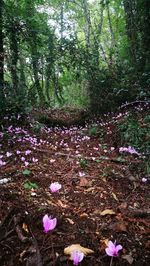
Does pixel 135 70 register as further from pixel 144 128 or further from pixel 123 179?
pixel 123 179

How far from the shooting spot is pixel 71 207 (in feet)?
9.61

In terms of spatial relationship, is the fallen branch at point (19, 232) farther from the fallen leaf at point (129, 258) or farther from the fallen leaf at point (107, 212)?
the fallen leaf at point (107, 212)

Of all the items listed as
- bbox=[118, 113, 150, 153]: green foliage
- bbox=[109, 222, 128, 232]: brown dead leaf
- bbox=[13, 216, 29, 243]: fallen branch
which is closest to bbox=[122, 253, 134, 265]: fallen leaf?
bbox=[109, 222, 128, 232]: brown dead leaf

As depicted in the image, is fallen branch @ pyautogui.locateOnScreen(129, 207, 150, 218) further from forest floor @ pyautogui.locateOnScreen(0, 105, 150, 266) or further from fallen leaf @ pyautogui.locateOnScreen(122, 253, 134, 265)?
fallen leaf @ pyautogui.locateOnScreen(122, 253, 134, 265)

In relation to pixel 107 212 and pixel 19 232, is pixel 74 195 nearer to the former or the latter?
pixel 107 212

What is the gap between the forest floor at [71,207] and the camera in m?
2.11

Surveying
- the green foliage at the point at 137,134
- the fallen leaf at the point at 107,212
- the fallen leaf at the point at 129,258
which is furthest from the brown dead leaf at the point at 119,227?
the green foliage at the point at 137,134

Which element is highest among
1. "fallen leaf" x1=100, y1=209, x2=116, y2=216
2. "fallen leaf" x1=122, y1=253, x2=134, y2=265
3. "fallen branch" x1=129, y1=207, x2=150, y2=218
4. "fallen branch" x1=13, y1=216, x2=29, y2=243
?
"fallen branch" x1=13, y1=216, x2=29, y2=243

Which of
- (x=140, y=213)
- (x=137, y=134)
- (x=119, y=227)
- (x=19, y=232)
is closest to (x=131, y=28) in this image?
(x=137, y=134)

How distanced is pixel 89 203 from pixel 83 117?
8050 mm

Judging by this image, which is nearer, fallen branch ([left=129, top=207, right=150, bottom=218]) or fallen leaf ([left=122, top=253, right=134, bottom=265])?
fallen leaf ([left=122, top=253, right=134, bottom=265])

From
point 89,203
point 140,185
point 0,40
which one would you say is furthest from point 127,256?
point 0,40

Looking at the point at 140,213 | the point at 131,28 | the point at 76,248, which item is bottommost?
the point at 140,213

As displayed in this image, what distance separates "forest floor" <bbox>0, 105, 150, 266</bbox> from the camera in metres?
2.11
